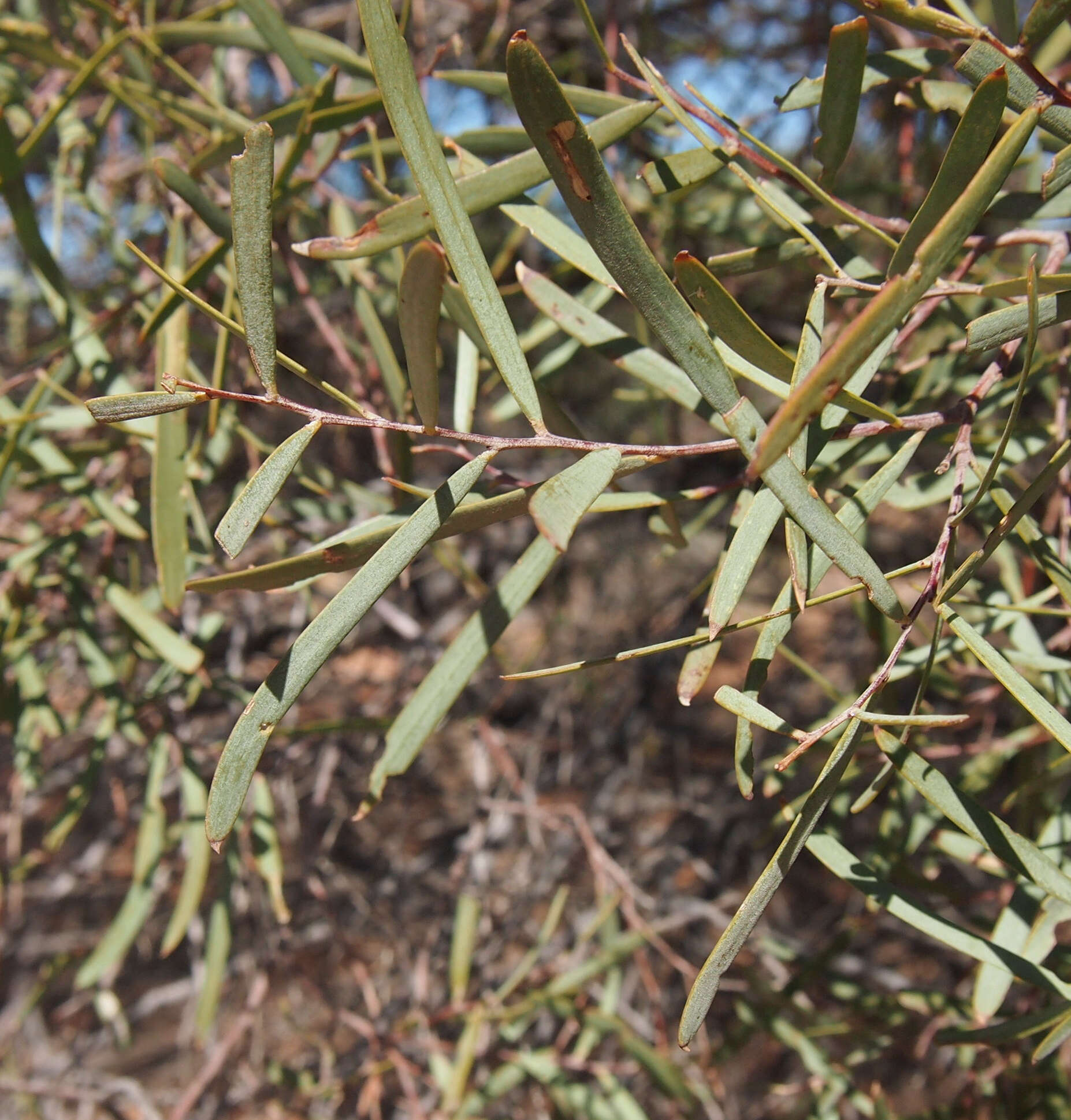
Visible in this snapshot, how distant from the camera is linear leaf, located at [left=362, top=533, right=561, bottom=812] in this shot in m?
0.43

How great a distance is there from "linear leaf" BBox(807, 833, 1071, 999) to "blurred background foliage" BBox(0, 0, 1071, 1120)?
0.18ft

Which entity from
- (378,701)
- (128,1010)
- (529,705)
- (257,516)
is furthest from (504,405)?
(128,1010)

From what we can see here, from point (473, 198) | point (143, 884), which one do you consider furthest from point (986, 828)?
point (143, 884)

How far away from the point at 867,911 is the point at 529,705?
681mm

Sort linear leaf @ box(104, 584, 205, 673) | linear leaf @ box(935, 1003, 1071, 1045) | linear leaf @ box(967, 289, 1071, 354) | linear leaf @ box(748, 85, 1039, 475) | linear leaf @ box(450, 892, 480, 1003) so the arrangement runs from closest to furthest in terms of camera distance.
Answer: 1. linear leaf @ box(748, 85, 1039, 475)
2. linear leaf @ box(967, 289, 1071, 354)
3. linear leaf @ box(935, 1003, 1071, 1045)
4. linear leaf @ box(104, 584, 205, 673)
5. linear leaf @ box(450, 892, 480, 1003)

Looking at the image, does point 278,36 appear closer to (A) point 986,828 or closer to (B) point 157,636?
(B) point 157,636

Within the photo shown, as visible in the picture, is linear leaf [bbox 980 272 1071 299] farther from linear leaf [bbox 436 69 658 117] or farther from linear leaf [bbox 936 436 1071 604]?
linear leaf [bbox 436 69 658 117]

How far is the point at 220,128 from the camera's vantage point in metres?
0.66

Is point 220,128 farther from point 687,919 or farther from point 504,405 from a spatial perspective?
point 687,919

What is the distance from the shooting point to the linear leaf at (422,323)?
36 centimetres

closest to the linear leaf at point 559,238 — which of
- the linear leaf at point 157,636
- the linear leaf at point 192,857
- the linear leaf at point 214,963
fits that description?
the linear leaf at point 157,636

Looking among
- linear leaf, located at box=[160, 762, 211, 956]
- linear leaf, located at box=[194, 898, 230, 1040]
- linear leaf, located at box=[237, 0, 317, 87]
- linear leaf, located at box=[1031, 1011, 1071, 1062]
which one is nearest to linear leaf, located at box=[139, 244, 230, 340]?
linear leaf, located at box=[237, 0, 317, 87]

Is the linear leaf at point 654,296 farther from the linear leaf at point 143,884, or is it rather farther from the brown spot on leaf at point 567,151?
the linear leaf at point 143,884

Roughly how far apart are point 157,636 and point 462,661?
0.26m
